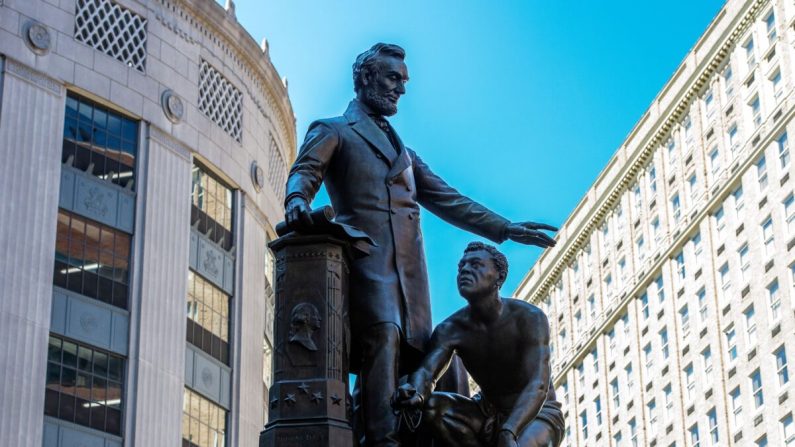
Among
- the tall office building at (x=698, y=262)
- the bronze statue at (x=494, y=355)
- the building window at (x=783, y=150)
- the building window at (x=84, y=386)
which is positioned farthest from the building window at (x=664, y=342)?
the bronze statue at (x=494, y=355)

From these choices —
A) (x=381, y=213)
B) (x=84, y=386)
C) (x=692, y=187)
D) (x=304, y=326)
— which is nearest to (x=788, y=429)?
(x=692, y=187)

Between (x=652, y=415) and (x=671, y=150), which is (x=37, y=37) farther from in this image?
(x=671, y=150)

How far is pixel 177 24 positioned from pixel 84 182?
352 inches

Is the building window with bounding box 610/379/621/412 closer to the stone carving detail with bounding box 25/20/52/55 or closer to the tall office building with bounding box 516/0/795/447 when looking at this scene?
the tall office building with bounding box 516/0/795/447

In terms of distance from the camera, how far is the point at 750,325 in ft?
269

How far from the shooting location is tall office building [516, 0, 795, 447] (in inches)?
3155

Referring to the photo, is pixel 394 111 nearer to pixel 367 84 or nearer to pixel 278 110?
pixel 367 84

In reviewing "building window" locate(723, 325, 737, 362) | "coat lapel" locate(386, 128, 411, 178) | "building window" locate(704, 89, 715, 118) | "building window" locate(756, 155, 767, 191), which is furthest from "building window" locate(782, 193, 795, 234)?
"coat lapel" locate(386, 128, 411, 178)

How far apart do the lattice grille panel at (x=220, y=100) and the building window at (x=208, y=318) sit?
21.3ft

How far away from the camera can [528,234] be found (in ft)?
40.3

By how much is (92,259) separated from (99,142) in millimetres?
4364

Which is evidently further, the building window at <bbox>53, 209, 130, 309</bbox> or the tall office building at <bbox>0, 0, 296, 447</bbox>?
the building window at <bbox>53, 209, 130, 309</bbox>

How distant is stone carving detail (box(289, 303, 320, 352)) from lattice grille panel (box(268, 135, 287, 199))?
51.0 m

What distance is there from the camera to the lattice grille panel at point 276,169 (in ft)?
204
